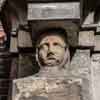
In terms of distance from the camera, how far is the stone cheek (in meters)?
2.54

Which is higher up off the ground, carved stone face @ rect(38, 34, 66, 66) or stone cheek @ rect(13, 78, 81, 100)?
carved stone face @ rect(38, 34, 66, 66)

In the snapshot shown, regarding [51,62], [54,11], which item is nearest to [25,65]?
[51,62]

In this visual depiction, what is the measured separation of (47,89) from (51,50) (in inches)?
8.6

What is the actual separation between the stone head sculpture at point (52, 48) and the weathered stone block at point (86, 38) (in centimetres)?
12

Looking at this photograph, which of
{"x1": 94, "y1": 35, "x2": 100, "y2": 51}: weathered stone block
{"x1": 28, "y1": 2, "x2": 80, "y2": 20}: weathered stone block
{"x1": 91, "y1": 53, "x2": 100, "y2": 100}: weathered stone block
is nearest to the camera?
{"x1": 28, "y1": 2, "x2": 80, "y2": 20}: weathered stone block

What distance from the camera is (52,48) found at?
2676 millimetres

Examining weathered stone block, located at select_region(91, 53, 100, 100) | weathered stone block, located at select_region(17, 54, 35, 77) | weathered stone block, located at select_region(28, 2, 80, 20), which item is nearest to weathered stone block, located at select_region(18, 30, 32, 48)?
weathered stone block, located at select_region(17, 54, 35, 77)

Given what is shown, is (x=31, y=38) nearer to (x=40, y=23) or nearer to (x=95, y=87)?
(x=40, y=23)

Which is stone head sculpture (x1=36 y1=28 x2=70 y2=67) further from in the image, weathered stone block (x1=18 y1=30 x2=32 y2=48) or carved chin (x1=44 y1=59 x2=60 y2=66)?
weathered stone block (x1=18 y1=30 x2=32 y2=48)

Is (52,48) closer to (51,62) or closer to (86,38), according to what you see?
(51,62)

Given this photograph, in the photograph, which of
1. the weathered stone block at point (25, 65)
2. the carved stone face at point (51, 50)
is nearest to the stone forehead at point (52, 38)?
the carved stone face at point (51, 50)

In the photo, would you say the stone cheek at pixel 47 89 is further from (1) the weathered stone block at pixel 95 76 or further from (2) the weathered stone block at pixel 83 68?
(1) the weathered stone block at pixel 95 76

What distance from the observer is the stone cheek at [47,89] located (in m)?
2.54

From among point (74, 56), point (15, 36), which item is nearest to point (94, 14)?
point (74, 56)
